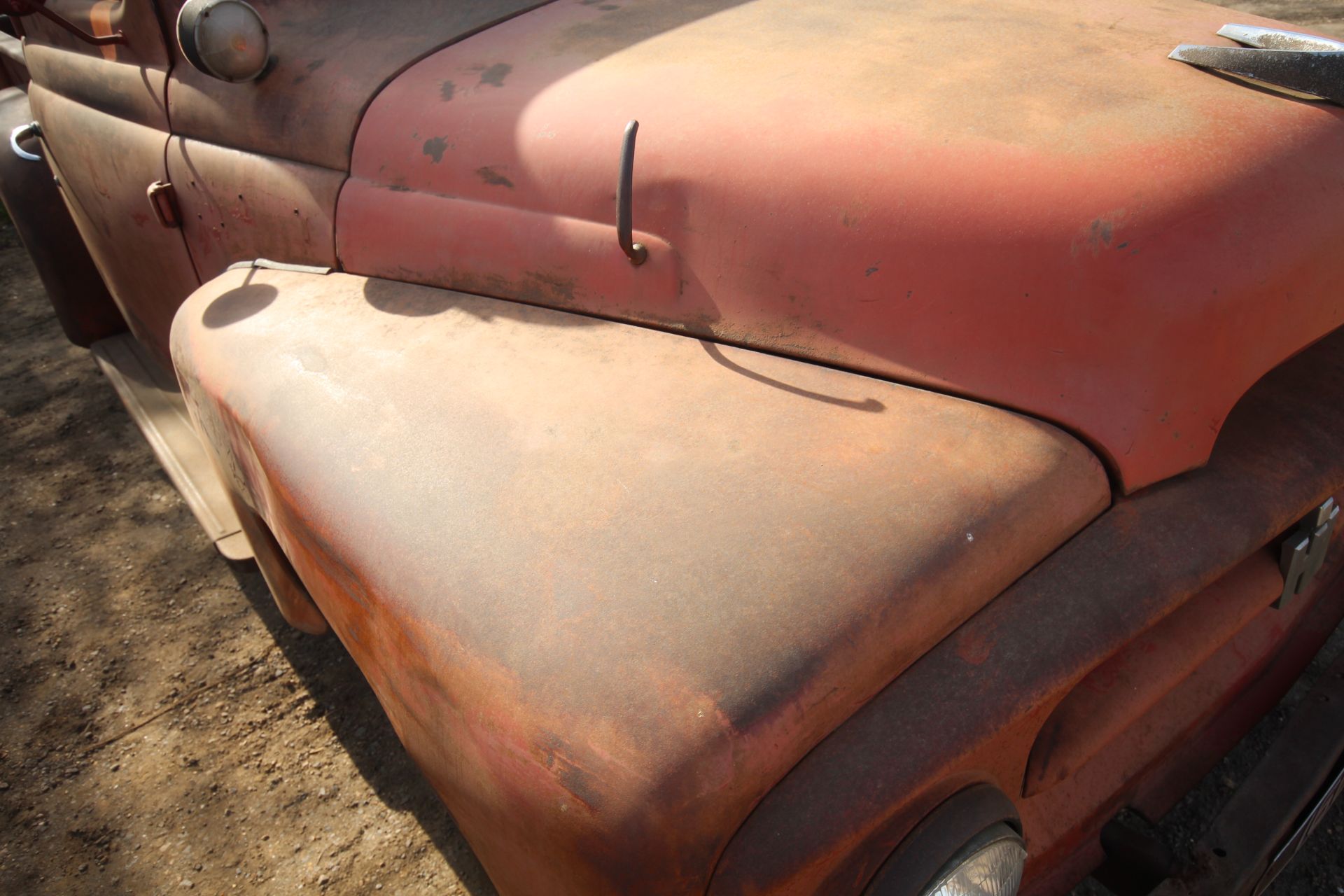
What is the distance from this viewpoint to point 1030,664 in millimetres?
991

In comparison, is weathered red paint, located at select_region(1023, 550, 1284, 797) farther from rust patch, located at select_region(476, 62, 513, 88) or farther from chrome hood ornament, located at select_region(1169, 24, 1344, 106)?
rust patch, located at select_region(476, 62, 513, 88)

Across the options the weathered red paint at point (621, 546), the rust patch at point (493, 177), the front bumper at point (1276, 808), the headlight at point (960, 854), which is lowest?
the front bumper at point (1276, 808)

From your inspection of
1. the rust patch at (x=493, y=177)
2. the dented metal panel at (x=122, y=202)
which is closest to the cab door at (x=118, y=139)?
the dented metal panel at (x=122, y=202)

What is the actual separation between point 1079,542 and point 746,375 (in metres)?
0.45

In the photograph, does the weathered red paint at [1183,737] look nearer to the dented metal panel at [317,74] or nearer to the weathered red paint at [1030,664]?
the weathered red paint at [1030,664]

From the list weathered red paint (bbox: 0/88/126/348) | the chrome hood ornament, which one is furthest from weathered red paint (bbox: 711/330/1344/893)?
weathered red paint (bbox: 0/88/126/348)

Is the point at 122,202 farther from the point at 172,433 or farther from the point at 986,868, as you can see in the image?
the point at 986,868

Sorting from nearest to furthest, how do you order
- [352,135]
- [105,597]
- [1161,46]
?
[1161,46]
[352,135]
[105,597]

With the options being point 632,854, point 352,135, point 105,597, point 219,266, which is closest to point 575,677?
point 632,854

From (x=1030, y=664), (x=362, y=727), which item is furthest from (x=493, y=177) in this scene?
(x=362, y=727)

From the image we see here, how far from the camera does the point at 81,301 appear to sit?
2.87 meters

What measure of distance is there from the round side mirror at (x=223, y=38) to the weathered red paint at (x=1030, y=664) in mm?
1537

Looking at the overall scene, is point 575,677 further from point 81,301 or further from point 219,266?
point 81,301

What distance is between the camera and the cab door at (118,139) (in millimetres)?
1995
